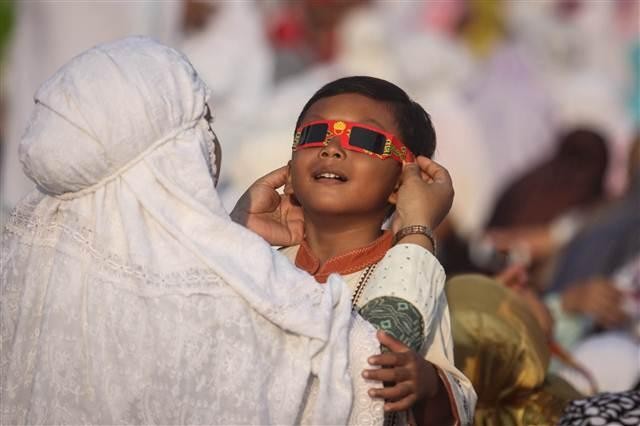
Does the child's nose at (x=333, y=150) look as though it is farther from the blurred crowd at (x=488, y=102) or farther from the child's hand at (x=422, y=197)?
the blurred crowd at (x=488, y=102)

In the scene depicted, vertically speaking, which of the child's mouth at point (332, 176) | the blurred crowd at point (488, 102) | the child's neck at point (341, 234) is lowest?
the child's neck at point (341, 234)

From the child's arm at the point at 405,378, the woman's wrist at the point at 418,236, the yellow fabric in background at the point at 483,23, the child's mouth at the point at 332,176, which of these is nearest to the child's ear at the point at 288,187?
the child's mouth at the point at 332,176

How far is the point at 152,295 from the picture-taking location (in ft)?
11.6

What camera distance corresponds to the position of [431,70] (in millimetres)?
16156

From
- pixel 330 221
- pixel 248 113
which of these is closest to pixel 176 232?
pixel 330 221

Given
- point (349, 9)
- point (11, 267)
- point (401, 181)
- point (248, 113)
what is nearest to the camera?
point (11, 267)

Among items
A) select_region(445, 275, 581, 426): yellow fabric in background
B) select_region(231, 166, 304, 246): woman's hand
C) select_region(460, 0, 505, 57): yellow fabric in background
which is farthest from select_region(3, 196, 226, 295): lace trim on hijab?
select_region(460, 0, 505, 57): yellow fabric in background

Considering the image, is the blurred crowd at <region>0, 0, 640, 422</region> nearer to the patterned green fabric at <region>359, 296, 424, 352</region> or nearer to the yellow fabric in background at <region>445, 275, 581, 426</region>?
the yellow fabric in background at <region>445, 275, 581, 426</region>

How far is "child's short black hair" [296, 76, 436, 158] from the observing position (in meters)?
4.20

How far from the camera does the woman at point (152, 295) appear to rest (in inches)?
138

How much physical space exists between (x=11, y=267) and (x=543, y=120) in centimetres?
1267

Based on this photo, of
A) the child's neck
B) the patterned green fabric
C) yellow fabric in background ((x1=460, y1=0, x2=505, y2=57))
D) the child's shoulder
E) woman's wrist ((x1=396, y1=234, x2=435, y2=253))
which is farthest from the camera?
yellow fabric in background ((x1=460, y1=0, x2=505, y2=57))

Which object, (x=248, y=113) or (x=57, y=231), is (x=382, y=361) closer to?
(x=57, y=231)

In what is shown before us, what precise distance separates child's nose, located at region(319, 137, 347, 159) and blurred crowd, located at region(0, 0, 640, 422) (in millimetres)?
1067
